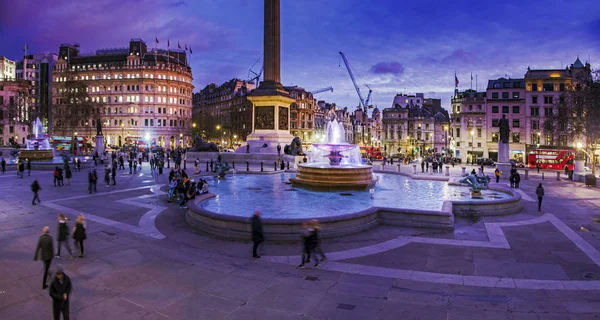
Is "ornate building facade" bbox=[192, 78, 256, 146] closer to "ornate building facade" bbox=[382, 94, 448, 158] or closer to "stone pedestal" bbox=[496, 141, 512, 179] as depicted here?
"ornate building facade" bbox=[382, 94, 448, 158]

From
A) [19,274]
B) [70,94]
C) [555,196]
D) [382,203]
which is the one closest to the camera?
[19,274]

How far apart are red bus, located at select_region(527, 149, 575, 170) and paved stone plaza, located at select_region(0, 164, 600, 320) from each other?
4175 cm

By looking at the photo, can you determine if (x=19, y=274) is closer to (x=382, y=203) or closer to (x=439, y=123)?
(x=382, y=203)

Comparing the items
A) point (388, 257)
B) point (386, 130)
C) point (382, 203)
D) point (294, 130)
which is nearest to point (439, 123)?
point (386, 130)

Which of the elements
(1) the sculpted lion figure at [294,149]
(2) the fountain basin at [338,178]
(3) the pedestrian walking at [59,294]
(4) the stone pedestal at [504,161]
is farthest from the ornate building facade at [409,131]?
(3) the pedestrian walking at [59,294]

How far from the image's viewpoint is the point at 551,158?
51.1 m

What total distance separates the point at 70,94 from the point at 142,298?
312 feet

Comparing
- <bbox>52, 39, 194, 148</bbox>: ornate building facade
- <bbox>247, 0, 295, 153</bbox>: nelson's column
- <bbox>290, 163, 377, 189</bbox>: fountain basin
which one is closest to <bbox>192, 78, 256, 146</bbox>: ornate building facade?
<bbox>52, 39, 194, 148</bbox>: ornate building facade

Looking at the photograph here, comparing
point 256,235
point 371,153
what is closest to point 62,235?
point 256,235

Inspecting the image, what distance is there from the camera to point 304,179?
2409 cm

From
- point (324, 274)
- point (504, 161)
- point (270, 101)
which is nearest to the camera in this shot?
point (324, 274)

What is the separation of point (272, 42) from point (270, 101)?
7097 millimetres

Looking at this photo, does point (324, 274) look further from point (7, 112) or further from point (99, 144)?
point (7, 112)

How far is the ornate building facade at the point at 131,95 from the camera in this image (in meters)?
102
